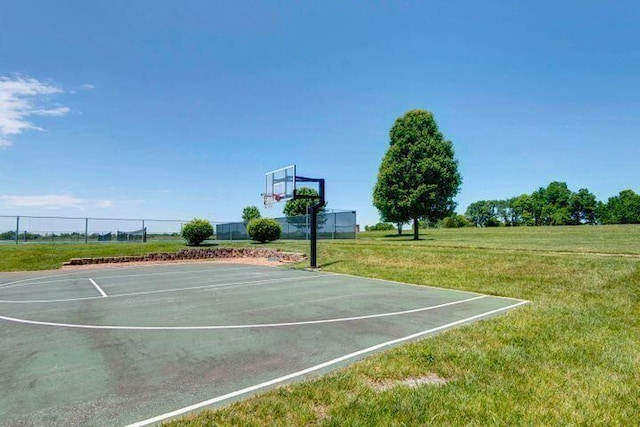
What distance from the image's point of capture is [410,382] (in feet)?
14.8

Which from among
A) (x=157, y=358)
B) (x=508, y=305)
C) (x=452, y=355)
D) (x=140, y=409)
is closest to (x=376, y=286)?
(x=508, y=305)

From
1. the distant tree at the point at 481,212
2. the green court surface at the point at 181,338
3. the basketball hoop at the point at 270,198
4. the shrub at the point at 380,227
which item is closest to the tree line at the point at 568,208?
the distant tree at the point at 481,212

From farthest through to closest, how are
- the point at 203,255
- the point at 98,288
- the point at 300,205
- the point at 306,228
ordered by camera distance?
the point at 300,205 → the point at 306,228 → the point at 203,255 → the point at 98,288

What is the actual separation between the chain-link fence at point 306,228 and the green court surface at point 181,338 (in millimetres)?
19670

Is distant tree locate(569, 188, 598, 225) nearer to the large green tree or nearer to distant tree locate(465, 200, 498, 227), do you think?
distant tree locate(465, 200, 498, 227)

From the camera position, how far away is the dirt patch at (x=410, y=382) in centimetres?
439

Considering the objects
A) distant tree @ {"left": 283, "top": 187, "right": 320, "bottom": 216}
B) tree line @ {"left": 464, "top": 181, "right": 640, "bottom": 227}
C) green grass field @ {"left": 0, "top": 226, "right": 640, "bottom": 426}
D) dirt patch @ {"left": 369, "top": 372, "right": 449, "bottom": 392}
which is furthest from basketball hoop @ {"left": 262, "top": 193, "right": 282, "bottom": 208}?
tree line @ {"left": 464, "top": 181, "right": 640, "bottom": 227}

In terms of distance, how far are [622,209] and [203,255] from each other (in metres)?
93.6

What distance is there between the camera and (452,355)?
17.6 ft

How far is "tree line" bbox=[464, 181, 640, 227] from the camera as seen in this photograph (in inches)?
3231

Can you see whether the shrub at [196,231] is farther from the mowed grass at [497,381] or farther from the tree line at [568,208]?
the tree line at [568,208]

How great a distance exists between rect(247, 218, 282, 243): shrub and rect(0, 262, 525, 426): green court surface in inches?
638

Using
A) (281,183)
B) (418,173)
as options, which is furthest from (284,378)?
(418,173)

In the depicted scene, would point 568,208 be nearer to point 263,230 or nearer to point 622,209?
point 622,209
